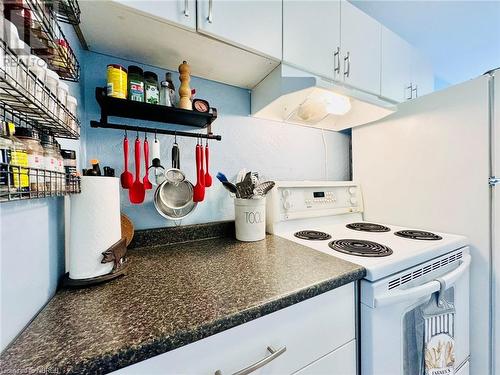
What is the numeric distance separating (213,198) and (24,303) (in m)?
0.77

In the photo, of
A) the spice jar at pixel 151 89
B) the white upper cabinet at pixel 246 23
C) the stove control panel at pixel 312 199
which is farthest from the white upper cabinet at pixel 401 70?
the spice jar at pixel 151 89

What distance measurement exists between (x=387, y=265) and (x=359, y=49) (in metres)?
1.10

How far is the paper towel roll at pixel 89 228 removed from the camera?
570mm

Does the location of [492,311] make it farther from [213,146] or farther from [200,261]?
[213,146]

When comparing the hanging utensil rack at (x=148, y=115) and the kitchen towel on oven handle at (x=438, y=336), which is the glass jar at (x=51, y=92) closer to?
the hanging utensil rack at (x=148, y=115)

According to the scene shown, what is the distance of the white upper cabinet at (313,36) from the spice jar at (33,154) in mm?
871

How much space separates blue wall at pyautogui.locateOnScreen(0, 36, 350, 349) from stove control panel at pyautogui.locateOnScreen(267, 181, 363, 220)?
0.18 metres

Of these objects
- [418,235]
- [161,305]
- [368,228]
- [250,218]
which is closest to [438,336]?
[418,235]

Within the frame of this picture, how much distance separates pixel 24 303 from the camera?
1.34ft

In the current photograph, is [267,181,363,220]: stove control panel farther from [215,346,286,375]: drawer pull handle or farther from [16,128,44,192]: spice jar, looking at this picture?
[16,128,44,192]: spice jar

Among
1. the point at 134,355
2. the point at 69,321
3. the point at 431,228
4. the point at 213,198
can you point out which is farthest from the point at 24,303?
the point at 431,228

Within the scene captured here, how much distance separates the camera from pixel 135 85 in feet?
2.68

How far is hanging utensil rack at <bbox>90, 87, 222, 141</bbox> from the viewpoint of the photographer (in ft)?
2.58

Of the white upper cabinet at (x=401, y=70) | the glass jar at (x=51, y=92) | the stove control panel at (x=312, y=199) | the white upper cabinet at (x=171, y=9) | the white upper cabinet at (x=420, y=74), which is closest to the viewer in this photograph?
the glass jar at (x=51, y=92)
